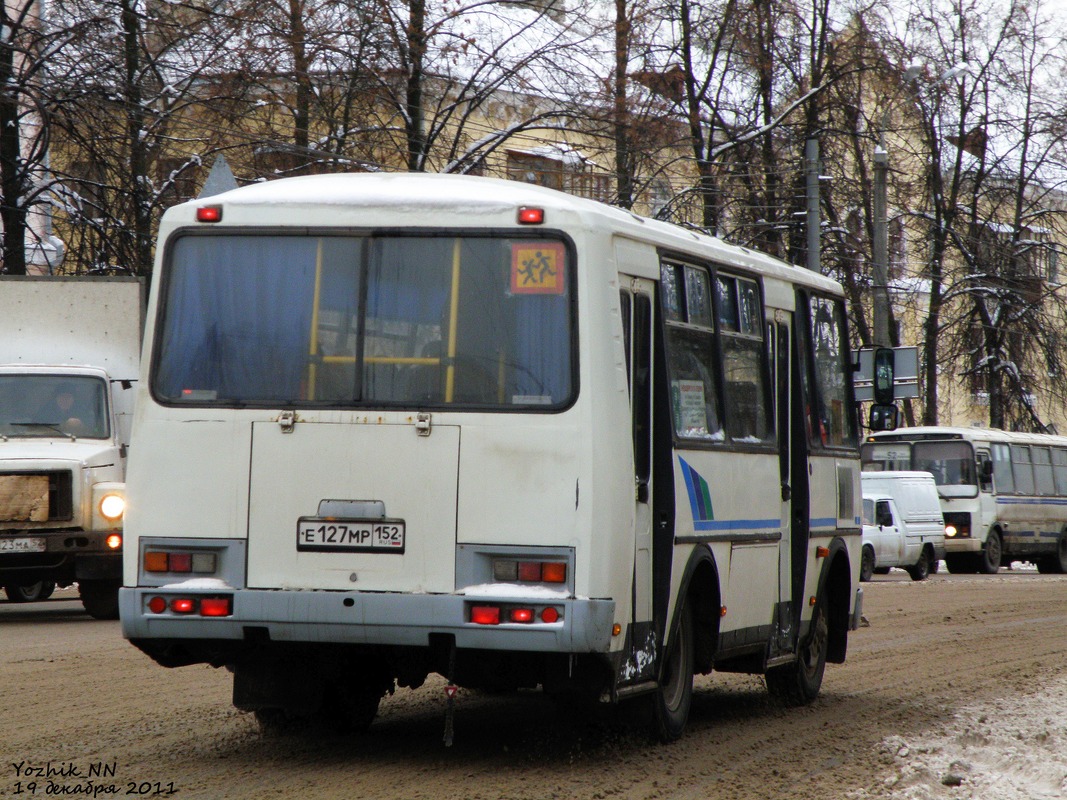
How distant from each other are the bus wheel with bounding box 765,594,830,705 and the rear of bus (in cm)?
353

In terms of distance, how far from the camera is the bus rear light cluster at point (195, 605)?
7742 mm

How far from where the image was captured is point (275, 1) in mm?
23844

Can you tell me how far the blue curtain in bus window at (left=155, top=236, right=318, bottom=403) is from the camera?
8.02 meters

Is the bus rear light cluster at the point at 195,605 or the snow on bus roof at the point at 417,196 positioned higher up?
the snow on bus roof at the point at 417,196

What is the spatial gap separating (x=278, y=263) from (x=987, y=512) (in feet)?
102

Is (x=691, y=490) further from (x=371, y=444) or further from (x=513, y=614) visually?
(x=371, y=444)

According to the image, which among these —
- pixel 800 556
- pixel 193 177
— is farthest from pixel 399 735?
pixel 193 177

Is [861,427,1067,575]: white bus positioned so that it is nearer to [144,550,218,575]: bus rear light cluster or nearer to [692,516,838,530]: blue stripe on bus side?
[692,516,838,530]: blue stripe on bus side

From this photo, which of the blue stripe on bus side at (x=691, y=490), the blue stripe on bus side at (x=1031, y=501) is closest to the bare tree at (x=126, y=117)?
the blue stripe on bus side at (x=691, y=490)

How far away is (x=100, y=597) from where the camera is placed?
1767cm

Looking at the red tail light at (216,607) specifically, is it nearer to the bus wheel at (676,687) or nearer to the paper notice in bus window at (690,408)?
the bus wheel at (676,687)

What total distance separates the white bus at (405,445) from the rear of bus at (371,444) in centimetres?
1

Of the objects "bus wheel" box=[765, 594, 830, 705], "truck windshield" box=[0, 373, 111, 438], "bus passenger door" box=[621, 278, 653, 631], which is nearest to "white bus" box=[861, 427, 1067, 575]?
"truck windshield" box=[0, 373, 111, 438]

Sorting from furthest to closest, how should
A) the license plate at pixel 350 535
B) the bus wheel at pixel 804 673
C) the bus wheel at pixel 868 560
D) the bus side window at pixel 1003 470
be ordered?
the bus side window at pixel 1003 470 < the bus wheel at pixel 868 560 < the bus wheel at pixel 804 673 < the license plate at pixel 350 535
